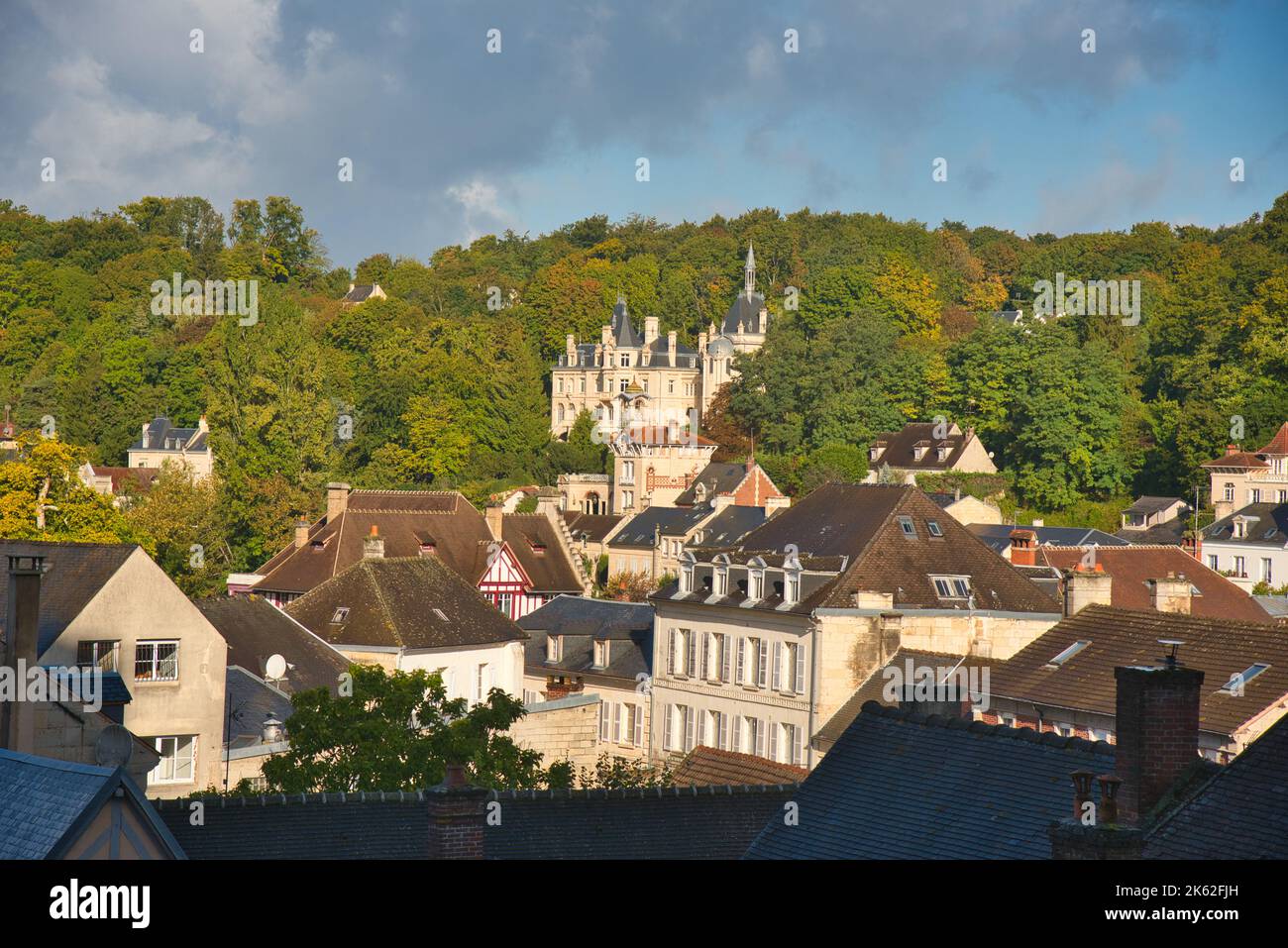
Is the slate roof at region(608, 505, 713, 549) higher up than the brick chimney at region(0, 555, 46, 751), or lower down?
lower down

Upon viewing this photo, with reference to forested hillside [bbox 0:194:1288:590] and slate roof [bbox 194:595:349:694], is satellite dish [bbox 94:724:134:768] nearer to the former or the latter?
slate roof [bbox 194:595:349:694]

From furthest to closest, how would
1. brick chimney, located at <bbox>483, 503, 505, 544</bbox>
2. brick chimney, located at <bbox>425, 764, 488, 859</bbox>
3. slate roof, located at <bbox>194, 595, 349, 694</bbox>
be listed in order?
brick chimney, located at <bbox>483, 503, 505, 544</bbox>
slate roof, located at <bbox>194, 595, 349, 694</bbox>
brick chimney, located at <bbox>425, 764, 488, 859</bbox>

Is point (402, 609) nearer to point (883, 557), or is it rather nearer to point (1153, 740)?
point (883, 557)

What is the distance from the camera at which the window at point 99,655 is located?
3603cm

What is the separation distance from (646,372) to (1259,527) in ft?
219

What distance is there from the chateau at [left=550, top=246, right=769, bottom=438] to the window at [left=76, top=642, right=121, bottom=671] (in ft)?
348

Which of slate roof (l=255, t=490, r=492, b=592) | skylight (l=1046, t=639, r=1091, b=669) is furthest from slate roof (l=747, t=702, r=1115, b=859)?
slate roof (l=255, t=490, r=492, b=592)

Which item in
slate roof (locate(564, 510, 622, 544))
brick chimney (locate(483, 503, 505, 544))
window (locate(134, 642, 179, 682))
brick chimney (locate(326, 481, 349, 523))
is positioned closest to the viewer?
window (locate(134, 642, 179, 682))

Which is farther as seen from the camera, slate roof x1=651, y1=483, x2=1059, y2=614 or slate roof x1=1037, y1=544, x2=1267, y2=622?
slate roof x1=1037, y1=544, x2=1267, y2=622

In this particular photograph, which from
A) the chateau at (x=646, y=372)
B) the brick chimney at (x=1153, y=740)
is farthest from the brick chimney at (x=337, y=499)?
the chateau at (x=646, y=372)

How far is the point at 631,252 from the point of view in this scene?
17500 centimetres

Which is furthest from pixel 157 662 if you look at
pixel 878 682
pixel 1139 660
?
pixel 1139 660

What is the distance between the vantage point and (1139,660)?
38750 millimetres

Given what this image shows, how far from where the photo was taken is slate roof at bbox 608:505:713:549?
99625 millimetres
